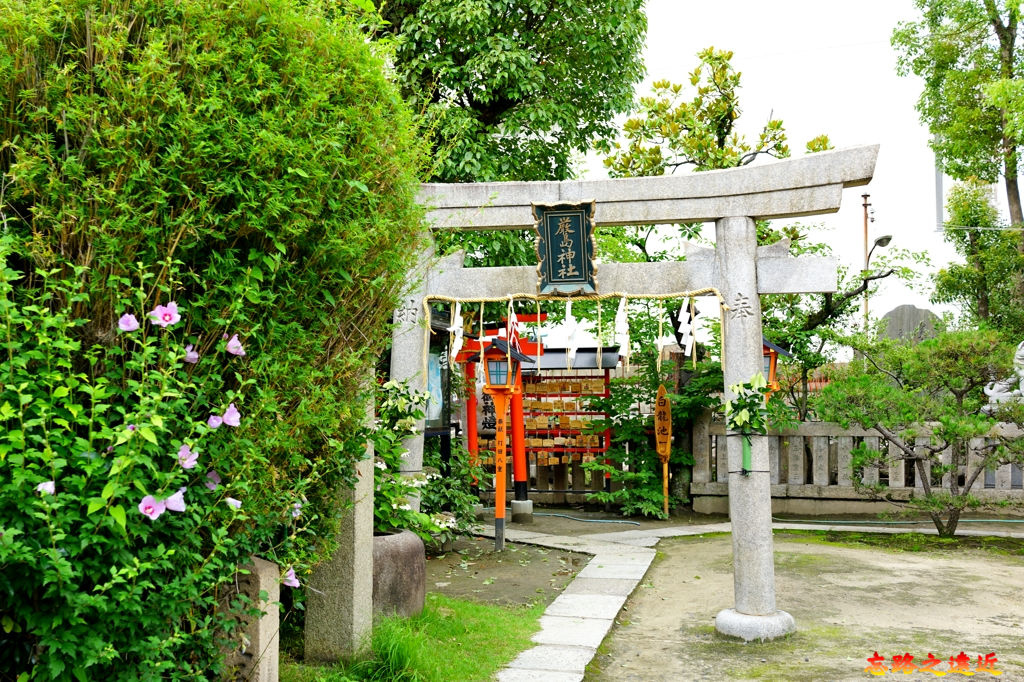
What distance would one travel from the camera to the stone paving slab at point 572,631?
5859 mm

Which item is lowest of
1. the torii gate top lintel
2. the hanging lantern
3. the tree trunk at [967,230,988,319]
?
the hanging lantern

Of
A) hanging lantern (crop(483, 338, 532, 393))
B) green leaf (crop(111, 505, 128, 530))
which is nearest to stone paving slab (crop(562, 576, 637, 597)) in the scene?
hanging lantern (crop(483, 338, 532, 393))

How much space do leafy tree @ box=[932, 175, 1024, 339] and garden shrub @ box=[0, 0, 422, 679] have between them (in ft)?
56.0

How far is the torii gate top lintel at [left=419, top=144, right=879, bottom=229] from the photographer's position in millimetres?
6086

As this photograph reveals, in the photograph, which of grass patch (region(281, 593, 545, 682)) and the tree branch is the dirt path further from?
the tree branch

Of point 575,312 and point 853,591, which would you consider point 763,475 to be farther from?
point 575,312

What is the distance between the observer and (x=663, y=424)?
1282 cm

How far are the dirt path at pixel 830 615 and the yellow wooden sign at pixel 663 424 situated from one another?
9.64ft

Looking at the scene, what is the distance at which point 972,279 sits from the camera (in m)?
17.7

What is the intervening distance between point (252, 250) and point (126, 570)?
1.17m

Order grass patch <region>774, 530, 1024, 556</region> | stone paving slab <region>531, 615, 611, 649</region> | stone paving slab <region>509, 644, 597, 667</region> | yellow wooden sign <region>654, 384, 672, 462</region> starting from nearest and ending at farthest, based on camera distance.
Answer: stone paving slab <region>509, 644, 597, 667</region>
stone paving slab <region>531, 615, 611, 649</region>
grass patch <region>774, 530, 1024, 556</region>
yellow wooden sign <region>654, 384, 672, 462</region>

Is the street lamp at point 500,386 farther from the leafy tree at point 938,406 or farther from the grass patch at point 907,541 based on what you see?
the leafy tree at point 938,406

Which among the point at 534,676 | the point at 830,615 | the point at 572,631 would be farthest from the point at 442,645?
the point at 830,615

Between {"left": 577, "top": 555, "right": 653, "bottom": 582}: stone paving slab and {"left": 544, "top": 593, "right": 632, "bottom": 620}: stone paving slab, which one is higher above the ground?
{"left": 577, "top": 555, "right": 653, "bottom": 582}: stone paving slab
